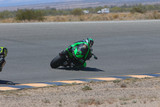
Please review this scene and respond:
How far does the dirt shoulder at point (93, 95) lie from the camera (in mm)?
8164

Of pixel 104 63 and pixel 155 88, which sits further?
pixel 104 63

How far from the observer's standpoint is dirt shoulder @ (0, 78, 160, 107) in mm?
8164

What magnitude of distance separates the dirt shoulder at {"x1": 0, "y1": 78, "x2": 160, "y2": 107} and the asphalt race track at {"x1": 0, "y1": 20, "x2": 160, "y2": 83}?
1.40 meters

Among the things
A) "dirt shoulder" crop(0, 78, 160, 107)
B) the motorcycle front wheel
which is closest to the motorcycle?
the motorcycle front wheel

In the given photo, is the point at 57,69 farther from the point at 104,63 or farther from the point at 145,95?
the point at 145,95

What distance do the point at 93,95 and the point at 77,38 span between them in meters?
14.7

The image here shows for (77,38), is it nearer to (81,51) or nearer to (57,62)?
(57,62)

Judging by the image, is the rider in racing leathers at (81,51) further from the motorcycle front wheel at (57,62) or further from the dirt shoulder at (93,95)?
the dirt shoulder at (93,95)

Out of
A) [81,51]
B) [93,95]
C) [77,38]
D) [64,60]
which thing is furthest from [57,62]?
[77,38]

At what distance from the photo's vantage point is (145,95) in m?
9.20

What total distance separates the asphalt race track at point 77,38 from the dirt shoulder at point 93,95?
1.40 m

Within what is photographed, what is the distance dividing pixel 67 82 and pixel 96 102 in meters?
3.16

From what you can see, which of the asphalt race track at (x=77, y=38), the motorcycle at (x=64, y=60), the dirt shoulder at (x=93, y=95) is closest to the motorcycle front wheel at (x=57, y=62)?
the motorcycle at (x=64, y=60)

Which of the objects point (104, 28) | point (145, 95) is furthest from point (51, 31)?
point (145, 95)
